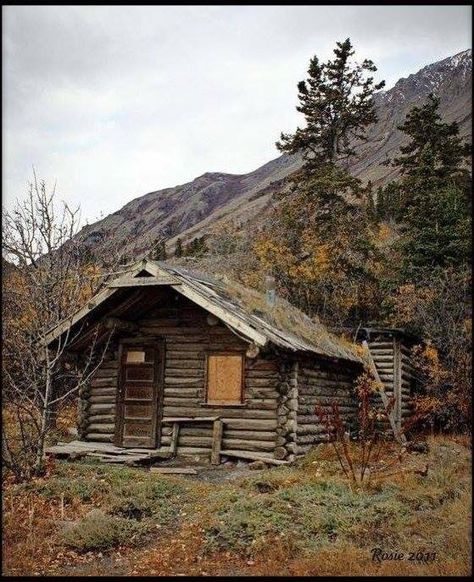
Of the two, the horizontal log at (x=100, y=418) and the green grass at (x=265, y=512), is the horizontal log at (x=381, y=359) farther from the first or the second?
the horizontal log at (x=100, y=418)

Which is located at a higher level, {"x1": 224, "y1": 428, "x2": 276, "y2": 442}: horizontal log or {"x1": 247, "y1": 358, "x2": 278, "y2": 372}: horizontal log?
{"x1": 247, "y1": 358, "x2": 278, "y2": 372}: horizontal log

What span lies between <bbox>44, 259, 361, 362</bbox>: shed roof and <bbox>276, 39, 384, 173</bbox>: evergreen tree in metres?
22.6

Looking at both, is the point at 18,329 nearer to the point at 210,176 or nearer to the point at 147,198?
the point at 147,198

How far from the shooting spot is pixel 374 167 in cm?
5734

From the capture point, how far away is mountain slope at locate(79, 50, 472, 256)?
17423 mm

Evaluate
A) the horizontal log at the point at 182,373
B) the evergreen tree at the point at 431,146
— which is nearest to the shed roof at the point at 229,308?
the horizontal log at the point at 182,373

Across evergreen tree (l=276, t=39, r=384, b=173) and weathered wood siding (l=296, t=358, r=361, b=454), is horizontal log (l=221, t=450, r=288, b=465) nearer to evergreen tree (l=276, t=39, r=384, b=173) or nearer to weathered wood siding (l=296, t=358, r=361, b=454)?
weathered wood siding (l=296, t=358, r=361, b=454)

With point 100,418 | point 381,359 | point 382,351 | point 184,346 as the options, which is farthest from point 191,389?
point 382,351

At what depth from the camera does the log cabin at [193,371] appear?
15023mm

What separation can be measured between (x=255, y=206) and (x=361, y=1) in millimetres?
92368

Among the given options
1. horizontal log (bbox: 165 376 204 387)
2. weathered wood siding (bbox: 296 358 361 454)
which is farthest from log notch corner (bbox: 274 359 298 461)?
horizontal log (bbox: 165 376 204 387)

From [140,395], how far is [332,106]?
28.5 m

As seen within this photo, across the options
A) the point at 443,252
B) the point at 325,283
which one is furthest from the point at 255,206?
the point at 443,252

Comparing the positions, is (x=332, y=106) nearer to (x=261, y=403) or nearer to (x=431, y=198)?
(x=431, y=198)
